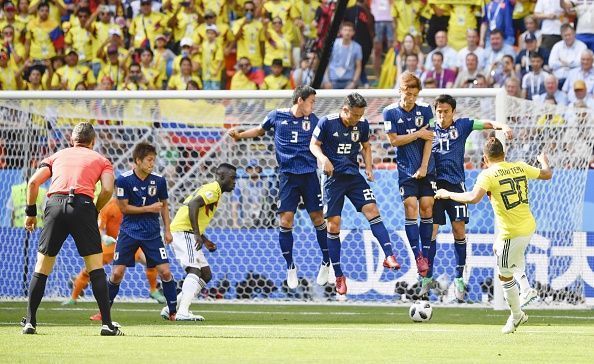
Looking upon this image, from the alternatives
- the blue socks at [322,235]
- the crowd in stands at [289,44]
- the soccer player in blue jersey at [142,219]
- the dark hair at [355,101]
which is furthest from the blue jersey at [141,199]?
the crowd in stands at [289,44]

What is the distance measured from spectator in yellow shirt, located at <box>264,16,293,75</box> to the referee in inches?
434

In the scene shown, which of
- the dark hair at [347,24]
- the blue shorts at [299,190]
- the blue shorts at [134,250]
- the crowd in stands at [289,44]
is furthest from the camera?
the dark hair at [347,24]

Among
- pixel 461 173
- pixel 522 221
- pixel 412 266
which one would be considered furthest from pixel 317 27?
pixel 522 221

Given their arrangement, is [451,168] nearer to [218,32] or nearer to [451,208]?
[451,208]

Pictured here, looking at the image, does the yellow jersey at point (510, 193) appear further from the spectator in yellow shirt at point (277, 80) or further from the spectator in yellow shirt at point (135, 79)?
the spectator in yellow shirt at point (135, 79)

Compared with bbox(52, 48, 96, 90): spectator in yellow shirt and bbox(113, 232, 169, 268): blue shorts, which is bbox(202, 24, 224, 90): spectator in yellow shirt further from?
bbox(113, 232, 169, 268): blue shorts

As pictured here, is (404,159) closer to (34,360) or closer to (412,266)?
(412,266)

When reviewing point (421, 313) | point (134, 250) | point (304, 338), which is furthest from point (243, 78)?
point (304, 338)

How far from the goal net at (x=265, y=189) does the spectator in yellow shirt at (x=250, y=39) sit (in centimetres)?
458

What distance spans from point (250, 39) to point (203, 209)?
8.50m

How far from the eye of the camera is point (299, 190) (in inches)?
618

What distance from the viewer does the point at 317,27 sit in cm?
2317

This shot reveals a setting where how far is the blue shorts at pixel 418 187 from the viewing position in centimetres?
1490

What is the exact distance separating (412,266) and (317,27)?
6.68 m
